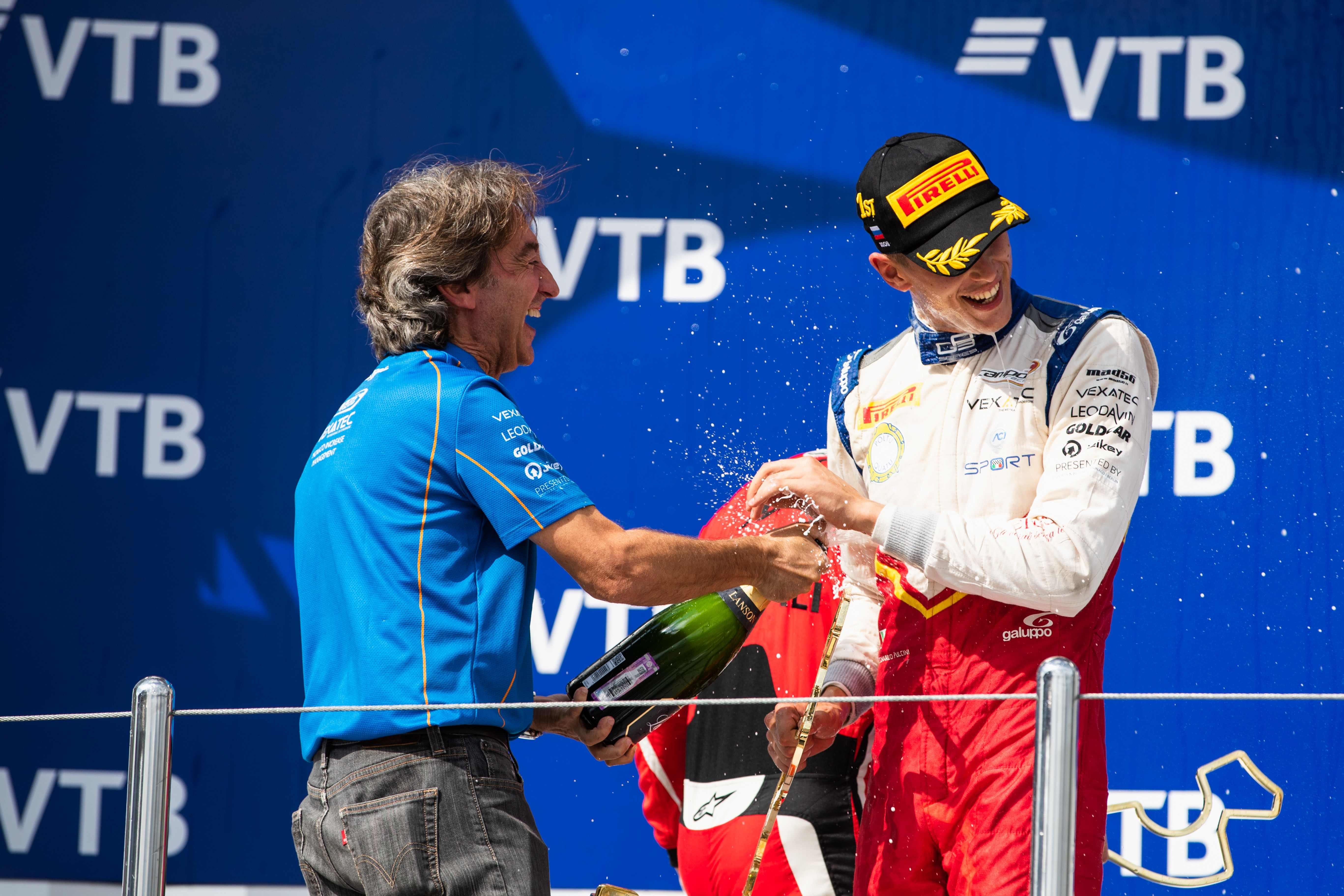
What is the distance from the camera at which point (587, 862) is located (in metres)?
3.39

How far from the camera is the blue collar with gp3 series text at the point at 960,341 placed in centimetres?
202

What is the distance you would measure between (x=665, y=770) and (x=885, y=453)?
105 cm

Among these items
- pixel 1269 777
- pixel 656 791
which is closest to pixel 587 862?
pixel 656 791

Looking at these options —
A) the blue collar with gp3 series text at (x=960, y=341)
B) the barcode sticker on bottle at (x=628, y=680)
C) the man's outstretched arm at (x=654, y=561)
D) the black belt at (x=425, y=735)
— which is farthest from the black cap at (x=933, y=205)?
the black belt at (x=425, y=735)

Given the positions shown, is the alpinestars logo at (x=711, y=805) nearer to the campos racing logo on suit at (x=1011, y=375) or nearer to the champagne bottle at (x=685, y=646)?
the champagne bottle at (x=685, y=646)

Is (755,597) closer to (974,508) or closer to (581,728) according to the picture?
(581,728)

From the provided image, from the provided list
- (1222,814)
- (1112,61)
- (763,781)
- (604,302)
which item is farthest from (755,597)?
(1112,61)

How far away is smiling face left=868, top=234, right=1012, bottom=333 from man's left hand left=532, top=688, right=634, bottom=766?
0.83 m

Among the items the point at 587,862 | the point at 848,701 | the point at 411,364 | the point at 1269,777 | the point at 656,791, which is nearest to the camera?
→ the point at 411,364

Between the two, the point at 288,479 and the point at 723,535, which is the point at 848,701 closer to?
the point at 723,535

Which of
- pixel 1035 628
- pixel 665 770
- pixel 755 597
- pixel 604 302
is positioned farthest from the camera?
pixel 604 302

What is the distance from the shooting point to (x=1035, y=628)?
1.91 metres

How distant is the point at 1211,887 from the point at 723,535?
1.59 m

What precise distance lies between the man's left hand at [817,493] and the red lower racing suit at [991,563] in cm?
4
